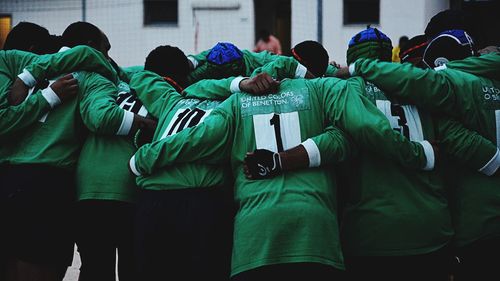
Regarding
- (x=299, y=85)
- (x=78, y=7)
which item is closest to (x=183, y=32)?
(x=78, y=7)

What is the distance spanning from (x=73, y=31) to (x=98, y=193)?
3.70ft

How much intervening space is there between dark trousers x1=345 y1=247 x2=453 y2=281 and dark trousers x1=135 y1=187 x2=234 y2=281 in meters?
0.67

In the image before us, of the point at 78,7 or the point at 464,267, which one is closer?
the point at 464,267

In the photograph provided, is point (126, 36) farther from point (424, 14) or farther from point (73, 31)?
point (73, 31)

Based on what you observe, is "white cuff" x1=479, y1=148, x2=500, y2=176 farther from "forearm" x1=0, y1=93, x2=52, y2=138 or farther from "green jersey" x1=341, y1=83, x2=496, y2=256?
"forearm" x1=0, y1=93, x2=52, y2=138

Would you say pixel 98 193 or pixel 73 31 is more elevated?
pixel 73 31

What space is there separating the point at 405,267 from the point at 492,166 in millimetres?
701

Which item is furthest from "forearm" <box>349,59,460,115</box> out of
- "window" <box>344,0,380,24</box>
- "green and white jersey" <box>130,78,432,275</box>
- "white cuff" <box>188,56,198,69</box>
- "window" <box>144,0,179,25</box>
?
"window" <box>144,0,179,25</box>

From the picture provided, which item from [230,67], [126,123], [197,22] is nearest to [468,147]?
[230,67]

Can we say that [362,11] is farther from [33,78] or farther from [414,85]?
[414,85]

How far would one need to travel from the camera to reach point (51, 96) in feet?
13.4

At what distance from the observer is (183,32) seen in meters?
15.1

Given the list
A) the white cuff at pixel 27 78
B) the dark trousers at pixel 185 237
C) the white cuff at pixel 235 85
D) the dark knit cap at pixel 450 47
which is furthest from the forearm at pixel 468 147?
the white cuff at pixel 27 78

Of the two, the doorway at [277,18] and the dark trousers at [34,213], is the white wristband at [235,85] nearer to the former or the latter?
the dark trousers at [34,213]
